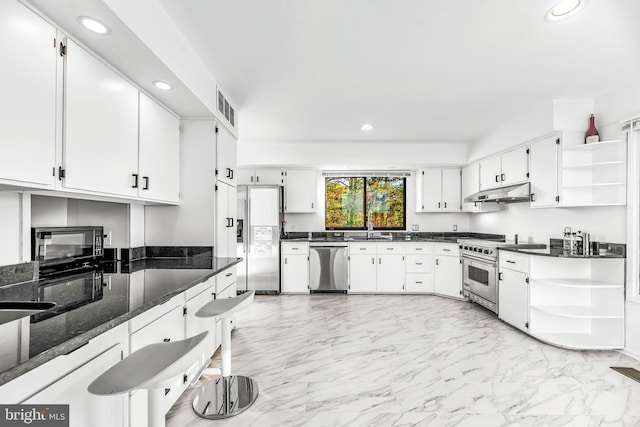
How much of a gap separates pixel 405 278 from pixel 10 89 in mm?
4890

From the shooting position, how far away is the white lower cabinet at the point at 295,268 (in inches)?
198

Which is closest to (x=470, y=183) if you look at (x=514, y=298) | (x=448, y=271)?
(x=448, y=271)

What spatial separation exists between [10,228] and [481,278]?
4.62 m

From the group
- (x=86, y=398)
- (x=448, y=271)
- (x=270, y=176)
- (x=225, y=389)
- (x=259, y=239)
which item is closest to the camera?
(x=86, y=398)

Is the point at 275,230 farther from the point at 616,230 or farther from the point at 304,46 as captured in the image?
the point at 616,230

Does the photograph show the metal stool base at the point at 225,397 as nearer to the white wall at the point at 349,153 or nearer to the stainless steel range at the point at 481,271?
the stainless steel range at the point at 481,271

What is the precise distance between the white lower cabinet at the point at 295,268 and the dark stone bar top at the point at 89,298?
266 centimetres

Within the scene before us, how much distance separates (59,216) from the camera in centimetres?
208

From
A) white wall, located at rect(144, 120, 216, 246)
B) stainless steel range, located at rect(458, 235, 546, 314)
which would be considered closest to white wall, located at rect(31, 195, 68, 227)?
white wall, located at rect(144, 120, 216, 246)

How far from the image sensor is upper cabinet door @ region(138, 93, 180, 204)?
2.30m

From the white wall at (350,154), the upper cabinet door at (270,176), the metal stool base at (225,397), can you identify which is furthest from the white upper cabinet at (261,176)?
the metal stool base at (225,397)

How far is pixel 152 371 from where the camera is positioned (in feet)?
3.67

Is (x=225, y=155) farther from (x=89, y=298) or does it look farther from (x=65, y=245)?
(x=89, y=298)

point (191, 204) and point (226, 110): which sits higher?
point (226, 110)
